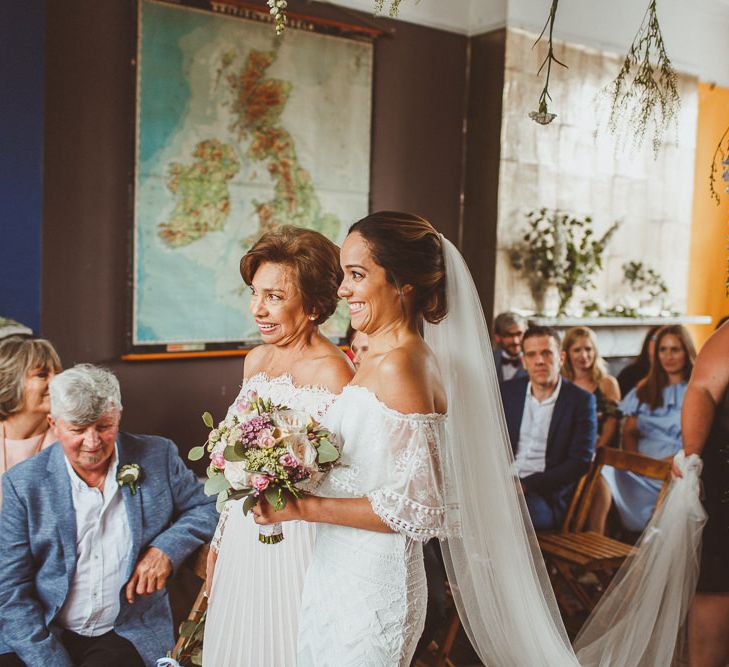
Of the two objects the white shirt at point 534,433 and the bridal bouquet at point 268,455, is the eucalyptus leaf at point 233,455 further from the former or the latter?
the white shirt at point 534,433

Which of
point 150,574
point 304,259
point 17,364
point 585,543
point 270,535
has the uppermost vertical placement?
point 304,259

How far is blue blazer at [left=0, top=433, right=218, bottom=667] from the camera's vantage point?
2711 mm

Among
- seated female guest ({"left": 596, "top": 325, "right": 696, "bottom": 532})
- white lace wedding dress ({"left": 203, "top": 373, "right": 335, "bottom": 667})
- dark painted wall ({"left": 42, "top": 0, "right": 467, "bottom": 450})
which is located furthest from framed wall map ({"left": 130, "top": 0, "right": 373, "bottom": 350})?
white lace wedding dress ({"left": 203, "top": 373, "right": 335, "bottom": 667})

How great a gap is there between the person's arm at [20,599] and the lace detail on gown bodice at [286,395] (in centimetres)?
58

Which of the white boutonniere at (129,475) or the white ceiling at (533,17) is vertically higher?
the white ceiling at (533,17)

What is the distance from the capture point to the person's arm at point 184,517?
2.85 metres

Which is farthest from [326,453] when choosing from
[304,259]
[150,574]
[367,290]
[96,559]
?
[96,559]

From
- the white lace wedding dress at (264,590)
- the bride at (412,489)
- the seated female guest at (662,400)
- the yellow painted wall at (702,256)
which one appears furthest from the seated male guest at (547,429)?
the yellow painted wall at (702,256)

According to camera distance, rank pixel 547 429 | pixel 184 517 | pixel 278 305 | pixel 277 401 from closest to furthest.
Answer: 1. pixel 277 401
2. pixel 278 305
3. pixel 184 517
4. pixel 547 429

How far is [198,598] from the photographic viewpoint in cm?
288

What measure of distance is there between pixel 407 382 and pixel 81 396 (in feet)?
3.97

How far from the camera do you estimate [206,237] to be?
5957 mm

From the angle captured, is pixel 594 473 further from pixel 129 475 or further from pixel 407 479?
pixel 407 479

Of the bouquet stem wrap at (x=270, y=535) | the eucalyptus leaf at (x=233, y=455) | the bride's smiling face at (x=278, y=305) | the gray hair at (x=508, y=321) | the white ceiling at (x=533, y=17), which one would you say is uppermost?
the white ceiling at (x=533, y=17)
